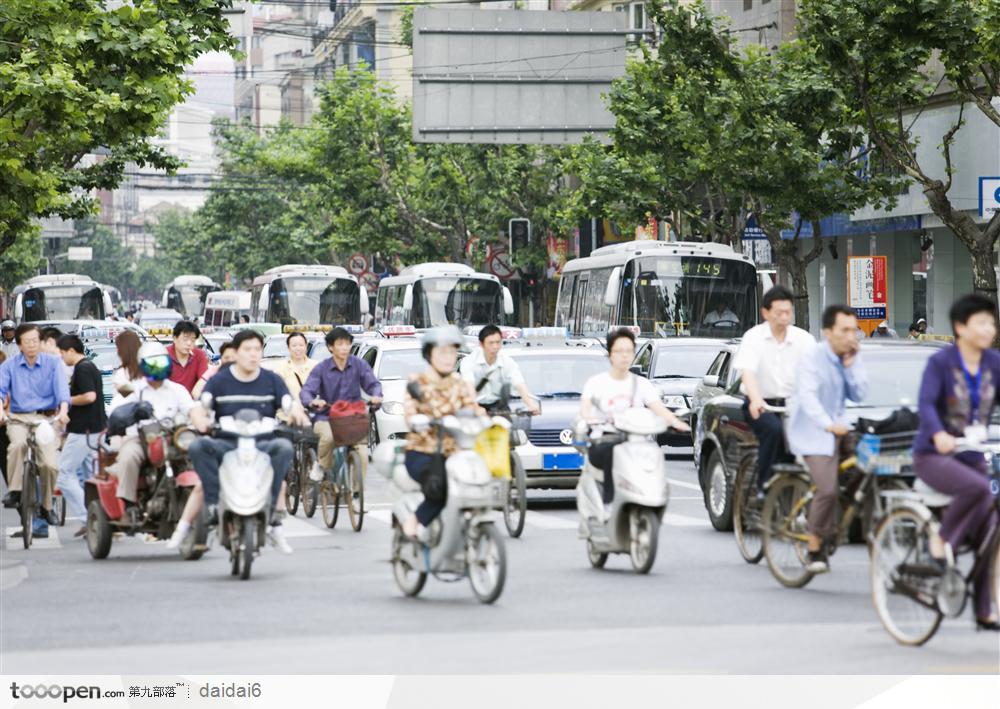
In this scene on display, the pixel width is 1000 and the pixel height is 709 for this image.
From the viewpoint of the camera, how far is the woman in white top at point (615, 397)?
42.6ft

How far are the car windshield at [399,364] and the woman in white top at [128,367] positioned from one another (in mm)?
10217

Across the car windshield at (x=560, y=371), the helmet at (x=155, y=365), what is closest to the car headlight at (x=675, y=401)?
the car windshield at (x=560, y=371)

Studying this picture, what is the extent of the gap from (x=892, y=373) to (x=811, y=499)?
10.3 feet

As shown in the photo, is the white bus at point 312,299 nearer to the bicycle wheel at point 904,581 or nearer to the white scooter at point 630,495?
the white scooter at point 630,495

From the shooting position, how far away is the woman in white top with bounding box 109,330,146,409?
15.1m

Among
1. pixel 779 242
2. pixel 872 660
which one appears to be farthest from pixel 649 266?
pixel 872 660

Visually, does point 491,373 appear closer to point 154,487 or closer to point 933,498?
point 154,487

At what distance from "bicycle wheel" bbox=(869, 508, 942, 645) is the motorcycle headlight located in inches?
237

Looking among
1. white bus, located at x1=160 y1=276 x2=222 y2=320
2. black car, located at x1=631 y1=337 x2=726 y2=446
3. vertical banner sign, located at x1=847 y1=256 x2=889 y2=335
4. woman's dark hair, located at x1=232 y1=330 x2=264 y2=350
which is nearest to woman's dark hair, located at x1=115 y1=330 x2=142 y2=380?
woman's dark hair, located at x1=232 y1=330 x2=264 y2=350

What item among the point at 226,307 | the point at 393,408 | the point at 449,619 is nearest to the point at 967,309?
the point at 449,619

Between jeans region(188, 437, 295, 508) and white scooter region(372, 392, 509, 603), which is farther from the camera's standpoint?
jeans region(188, 437, 295, 508)

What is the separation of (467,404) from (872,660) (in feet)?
11.1

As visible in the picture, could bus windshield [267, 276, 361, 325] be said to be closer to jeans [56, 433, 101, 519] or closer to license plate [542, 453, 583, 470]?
license plate [542, 453, 583, 470]

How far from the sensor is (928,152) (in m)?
40.3
